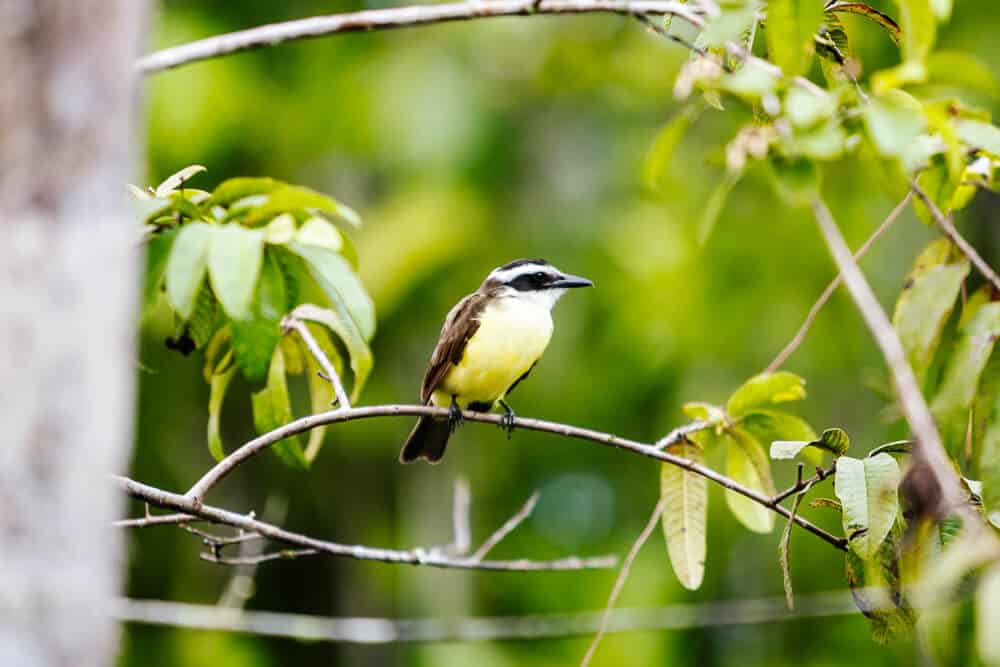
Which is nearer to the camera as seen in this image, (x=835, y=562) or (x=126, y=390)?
(x=126, y=390)

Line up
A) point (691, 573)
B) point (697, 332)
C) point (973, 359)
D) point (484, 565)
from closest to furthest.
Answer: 1. point (973, 359)
2. point (691, 573)
3. point (484, 565)
4. point (697, 332)

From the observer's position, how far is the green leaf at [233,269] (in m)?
2.30

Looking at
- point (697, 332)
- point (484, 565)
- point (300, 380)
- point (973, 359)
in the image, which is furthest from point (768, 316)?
point (973, 359)

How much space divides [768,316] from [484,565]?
6599 mm

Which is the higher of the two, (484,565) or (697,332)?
(697,332)

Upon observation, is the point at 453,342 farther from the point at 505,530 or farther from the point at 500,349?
the point at 505,530

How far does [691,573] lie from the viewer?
3.05 m

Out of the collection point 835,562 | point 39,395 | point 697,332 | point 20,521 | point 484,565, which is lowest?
point 835,562

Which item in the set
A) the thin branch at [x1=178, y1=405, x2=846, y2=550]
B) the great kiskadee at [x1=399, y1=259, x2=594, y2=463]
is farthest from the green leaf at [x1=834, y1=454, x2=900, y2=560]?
the great kiskadee at [x1=399, y1=259, x2=594, y2=463]

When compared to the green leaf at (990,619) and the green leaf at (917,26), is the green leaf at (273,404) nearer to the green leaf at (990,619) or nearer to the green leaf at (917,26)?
the green leaf at (917,26)

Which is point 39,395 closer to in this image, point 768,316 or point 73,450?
point 73,450

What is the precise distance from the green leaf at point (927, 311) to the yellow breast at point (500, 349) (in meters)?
2.34

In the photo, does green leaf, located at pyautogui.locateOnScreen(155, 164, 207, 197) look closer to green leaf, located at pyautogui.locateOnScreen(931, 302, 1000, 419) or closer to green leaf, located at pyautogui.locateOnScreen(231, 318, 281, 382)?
green leaf, located at pyautogui.locateOnScreen(231, 318, 281, 382)

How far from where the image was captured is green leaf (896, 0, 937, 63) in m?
2.05
